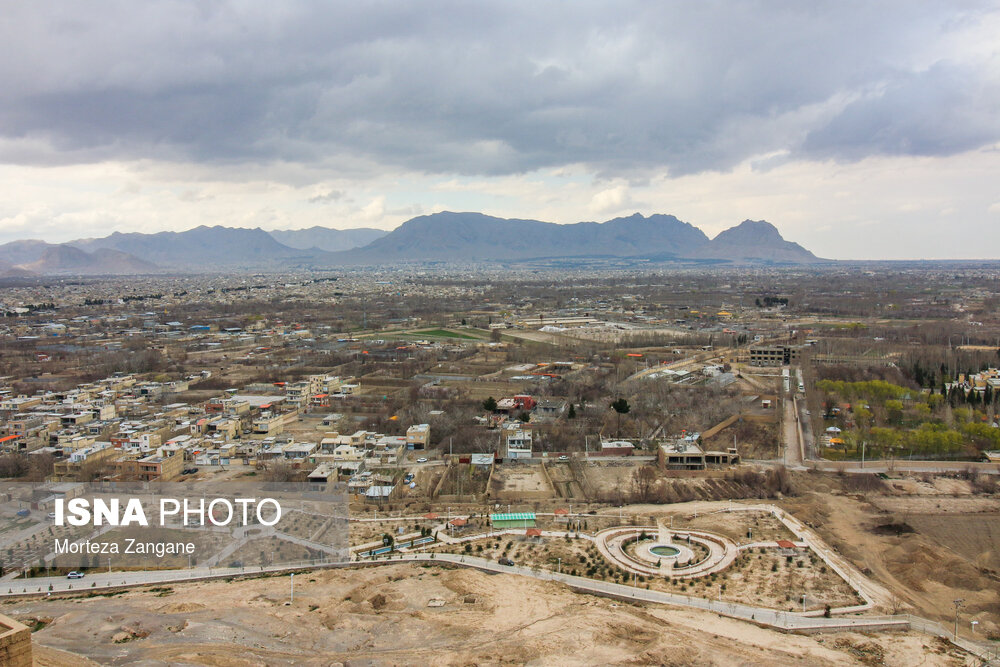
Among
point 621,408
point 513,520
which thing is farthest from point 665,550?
point 621,408

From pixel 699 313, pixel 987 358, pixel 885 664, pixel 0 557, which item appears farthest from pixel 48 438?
pixel 699 313

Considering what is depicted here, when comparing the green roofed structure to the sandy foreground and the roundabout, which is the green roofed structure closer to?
the roundabout

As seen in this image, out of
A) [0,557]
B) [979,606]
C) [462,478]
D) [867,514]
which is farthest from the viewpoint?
[462,478]

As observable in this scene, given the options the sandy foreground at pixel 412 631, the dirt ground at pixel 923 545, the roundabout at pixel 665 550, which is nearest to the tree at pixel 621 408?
the dirt ground at pixel 923 545

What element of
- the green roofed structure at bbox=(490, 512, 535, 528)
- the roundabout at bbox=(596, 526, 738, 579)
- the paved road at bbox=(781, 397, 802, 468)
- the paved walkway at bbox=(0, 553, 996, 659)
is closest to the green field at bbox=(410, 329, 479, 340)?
the paved road at bbox=(781, 397, 802, 468)

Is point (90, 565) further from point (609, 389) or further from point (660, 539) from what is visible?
point (609, 389)

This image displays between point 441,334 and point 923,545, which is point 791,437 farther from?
Result: point 441,334

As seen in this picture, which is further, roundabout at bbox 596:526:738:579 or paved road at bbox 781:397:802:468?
paved road at bbox 781:397:802:468
